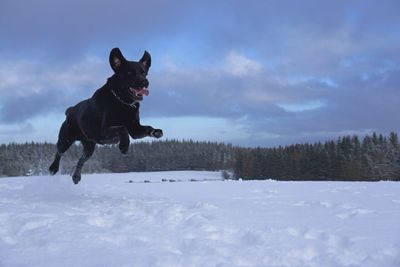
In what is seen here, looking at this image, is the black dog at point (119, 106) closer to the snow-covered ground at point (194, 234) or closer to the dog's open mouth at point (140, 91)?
the dog's open mouth at point (140, 91)

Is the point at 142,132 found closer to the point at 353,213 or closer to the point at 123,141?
the point at 123,141

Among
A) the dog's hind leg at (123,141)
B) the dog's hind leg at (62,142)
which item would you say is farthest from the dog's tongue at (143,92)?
the dog's hind leg at (62,142)

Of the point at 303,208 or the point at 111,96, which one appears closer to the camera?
the point at 111,96

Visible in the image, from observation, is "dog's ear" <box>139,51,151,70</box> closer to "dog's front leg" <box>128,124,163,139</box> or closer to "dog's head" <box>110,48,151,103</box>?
"dog's head" <box>110,48,151,103</box>

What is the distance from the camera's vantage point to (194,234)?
5723 mm

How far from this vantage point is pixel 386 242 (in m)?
5.41

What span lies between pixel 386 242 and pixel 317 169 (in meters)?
58.0

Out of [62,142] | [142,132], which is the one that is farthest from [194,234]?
[62,142]

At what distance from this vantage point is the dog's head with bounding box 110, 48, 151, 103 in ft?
23.6

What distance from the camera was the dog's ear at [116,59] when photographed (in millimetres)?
7457

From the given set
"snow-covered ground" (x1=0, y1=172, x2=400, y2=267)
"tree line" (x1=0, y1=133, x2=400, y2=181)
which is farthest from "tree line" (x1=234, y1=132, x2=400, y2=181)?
"snow-covered ground" (x1=0, y1=172, x2=400, y2=267)

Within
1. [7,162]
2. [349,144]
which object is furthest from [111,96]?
[7,162]

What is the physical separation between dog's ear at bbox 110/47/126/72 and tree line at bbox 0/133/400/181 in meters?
28.2

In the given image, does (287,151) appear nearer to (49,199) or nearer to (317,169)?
(317,169)
